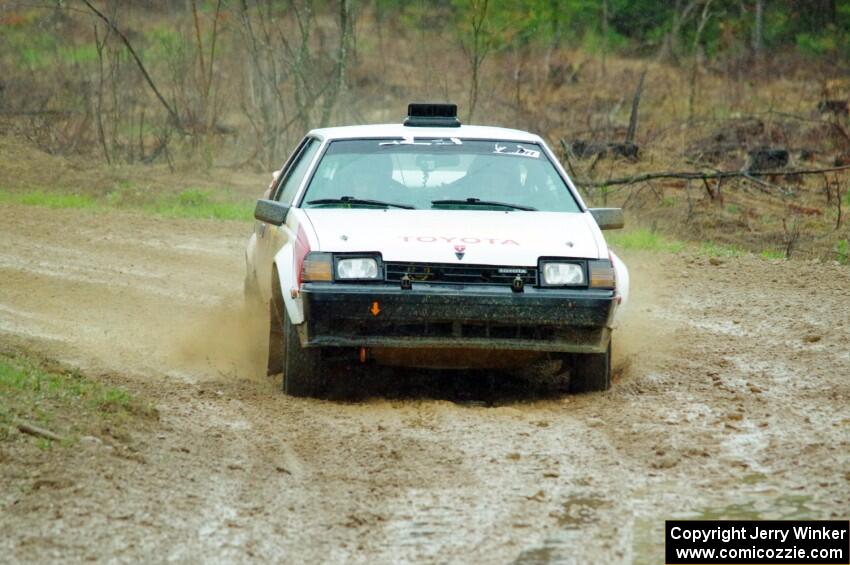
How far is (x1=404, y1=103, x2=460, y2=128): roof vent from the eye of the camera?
28.8 feet

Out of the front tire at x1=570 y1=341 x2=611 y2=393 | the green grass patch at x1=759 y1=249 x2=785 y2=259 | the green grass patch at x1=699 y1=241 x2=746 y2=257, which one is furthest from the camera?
the green grass patch at x1=759 y1=249 x2=785 y2=259

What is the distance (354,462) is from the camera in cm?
591

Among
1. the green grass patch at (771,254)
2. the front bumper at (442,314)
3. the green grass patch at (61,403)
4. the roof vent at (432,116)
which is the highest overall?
the roof vent at (432,116)

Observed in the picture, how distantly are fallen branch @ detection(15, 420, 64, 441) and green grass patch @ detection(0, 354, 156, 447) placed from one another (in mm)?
34

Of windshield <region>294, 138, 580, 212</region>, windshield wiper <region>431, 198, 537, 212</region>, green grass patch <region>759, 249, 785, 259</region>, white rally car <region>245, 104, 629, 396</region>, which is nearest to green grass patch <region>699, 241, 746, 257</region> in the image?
green grass patch <region>759, 249, 785, 259</region>

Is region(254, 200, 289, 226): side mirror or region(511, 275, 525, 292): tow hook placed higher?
region(254, 200, 289, 226): side mirror

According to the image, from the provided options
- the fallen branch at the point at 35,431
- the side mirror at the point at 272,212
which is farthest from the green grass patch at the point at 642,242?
the fallen branch at the point at 35,431

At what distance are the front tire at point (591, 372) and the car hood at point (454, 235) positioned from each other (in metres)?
0.62

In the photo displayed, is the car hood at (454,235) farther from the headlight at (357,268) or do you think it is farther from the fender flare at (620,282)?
the fender flare at (620,282)

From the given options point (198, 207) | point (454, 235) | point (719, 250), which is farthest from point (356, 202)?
point (198, 207)

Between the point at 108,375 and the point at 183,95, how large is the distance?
13873mm

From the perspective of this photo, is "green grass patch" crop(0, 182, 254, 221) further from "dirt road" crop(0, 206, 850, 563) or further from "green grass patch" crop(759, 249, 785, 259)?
"dirt road" crop(0, 206, 850, 563)

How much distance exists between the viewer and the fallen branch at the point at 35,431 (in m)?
5.86

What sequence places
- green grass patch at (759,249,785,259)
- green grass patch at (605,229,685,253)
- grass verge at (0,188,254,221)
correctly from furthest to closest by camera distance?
grass verge at (0,188,254,221)
green grass patch at (605,229,685,253)
green grass patch at (759,249,785,259)
